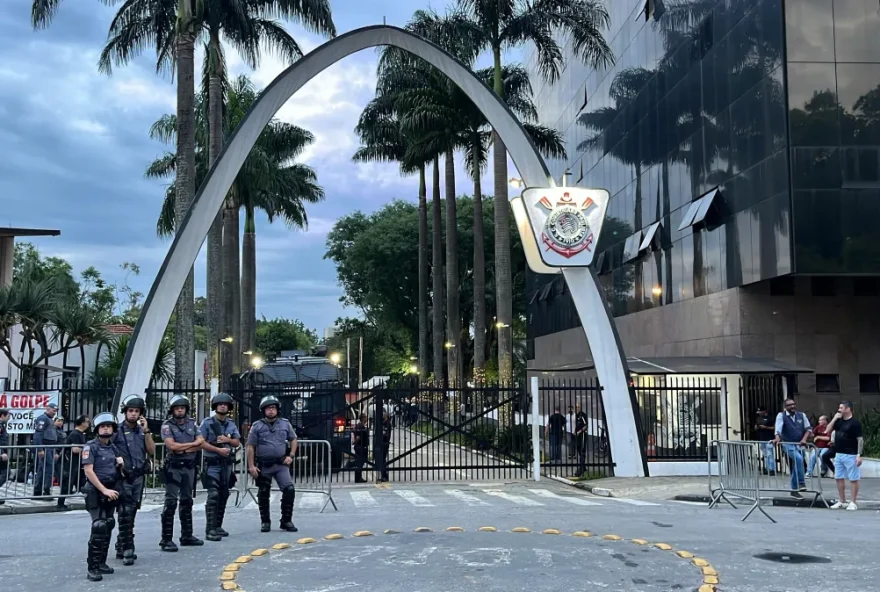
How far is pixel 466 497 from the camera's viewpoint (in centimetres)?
1616

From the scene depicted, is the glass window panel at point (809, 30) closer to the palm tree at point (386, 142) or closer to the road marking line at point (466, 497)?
the road marking line at point (466, 497)

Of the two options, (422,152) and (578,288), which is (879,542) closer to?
(578,288)

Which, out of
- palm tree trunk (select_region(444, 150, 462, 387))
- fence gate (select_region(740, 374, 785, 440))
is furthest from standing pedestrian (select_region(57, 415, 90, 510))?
palm tree trunk (select_region(444, 150, 462, 387))

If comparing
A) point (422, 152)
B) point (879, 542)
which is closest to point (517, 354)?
point (422, 152)

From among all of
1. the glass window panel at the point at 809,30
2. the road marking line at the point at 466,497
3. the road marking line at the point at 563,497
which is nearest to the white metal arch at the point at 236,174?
the road marking line at the point at 563,497

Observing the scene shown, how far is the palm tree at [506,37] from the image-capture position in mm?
30219

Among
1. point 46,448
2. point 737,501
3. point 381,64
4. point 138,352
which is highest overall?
point 381,64

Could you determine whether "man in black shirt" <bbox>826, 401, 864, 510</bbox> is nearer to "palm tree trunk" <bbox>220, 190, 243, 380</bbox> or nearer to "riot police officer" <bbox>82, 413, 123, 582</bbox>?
"riot police officer" <bbox>82, 413, 123, 582</bbox>

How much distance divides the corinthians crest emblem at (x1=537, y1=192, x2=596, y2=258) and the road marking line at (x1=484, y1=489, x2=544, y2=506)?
5.76m

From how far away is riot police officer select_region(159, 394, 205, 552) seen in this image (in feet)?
32.5

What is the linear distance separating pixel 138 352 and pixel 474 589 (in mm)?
12964

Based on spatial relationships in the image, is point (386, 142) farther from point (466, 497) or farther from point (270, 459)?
point (270, 459)

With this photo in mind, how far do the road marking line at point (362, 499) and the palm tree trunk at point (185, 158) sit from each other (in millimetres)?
8087

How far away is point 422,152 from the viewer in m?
37.6
